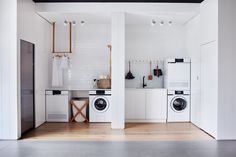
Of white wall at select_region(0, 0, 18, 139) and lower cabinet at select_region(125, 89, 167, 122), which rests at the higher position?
white wall at select_region(0, 0, 18, 139)

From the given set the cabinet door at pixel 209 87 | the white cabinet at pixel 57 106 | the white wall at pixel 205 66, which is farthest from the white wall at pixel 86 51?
the cabinet door at pixel 209 87

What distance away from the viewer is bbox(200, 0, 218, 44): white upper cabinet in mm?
5027

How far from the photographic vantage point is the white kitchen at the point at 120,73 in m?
5.32

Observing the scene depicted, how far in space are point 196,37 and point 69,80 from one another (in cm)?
371

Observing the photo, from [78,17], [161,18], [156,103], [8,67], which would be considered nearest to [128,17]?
[161,18]

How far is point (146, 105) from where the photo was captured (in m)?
6.76

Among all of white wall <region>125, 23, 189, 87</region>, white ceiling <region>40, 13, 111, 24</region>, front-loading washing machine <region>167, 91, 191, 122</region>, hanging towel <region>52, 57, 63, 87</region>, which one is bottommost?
front-loading washing machine <region>167, 91, 191, 122</region>

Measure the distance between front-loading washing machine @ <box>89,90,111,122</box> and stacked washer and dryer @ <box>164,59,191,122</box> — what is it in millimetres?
1625

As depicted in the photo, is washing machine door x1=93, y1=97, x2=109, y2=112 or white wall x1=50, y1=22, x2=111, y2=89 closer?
washing machine door x1=93, y1=97, x2=109, y2=112

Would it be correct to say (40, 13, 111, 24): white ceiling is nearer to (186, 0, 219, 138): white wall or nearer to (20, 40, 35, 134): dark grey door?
(20, 40, 35, 134): dark grey door

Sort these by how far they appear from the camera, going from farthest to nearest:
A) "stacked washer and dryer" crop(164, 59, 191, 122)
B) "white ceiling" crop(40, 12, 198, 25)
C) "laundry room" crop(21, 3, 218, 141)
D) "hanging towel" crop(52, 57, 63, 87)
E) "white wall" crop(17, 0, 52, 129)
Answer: "hanging towel" crop(52, 57, 63, 87) → "stacked washer and dryer" crop(164, 59, 191, 122) → "white ceiling" crop(40, 12, 198, 25) → "laundry room" crop(21, 3, 218, 141) → "white wall" crop(17, 0, 52, 129)

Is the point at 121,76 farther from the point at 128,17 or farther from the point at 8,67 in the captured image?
the point at 8,67

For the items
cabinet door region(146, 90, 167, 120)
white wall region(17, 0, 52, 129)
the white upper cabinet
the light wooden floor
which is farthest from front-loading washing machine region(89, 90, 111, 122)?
the white upper cabinet

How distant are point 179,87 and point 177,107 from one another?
21.5 inches
